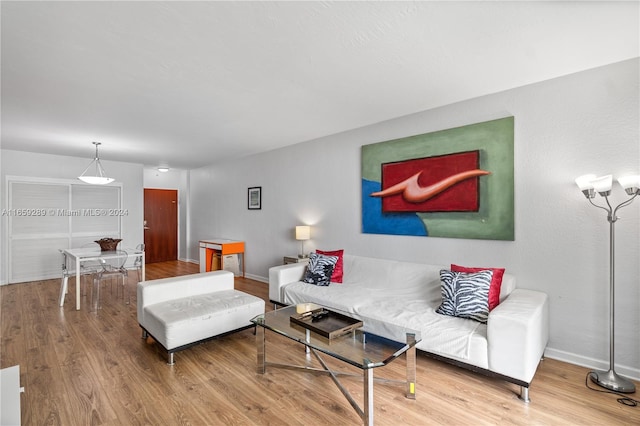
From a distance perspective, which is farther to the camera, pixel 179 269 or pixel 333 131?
pixel 179 269

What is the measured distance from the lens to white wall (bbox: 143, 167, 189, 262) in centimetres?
777

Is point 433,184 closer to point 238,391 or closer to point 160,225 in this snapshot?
point 238,391

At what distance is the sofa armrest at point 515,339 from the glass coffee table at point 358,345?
22.2 inches

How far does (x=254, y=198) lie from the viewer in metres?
5.76

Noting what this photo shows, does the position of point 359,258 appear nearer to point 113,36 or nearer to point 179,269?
point 113,36

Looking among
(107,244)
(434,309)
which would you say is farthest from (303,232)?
(107,244)

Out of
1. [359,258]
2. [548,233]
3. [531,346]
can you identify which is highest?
[548,233]

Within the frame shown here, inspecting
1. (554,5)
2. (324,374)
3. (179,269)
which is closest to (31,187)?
(179,269)

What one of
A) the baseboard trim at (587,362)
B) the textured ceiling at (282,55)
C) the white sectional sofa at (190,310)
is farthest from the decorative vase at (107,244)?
the baseboard trim at (587,362)

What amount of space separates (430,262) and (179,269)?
543 centimetres

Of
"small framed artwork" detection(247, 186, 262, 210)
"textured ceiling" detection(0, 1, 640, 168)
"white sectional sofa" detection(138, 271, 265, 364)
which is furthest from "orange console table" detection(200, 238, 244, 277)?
"textured ceiling" detection(0, 1, 640, 168)

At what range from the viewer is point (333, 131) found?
422 cm

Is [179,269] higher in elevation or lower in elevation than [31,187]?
lower

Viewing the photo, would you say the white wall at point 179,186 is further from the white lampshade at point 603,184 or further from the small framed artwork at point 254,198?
the white lampshade at point 603,184
